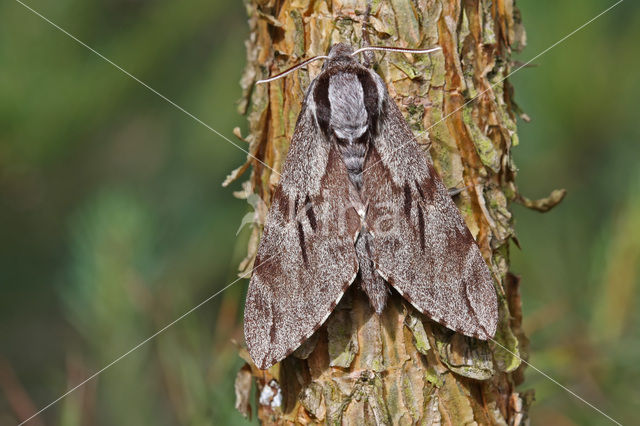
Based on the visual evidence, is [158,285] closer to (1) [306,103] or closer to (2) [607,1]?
(1) [306,103]

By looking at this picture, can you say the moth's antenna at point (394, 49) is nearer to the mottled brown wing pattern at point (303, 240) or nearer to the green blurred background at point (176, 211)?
the mottled brown wing pattern at point (303, 240)

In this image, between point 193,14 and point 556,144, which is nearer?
point 556,144

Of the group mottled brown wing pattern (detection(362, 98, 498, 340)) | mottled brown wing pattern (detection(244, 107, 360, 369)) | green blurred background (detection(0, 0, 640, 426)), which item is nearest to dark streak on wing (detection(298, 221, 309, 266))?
mottled brown wing pattern (detection(244, 107, 360, 369))

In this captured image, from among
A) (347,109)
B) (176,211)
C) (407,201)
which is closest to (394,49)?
(347,109)

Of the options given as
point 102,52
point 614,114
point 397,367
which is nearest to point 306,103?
point 397,367

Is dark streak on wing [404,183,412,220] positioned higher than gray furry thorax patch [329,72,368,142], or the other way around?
gray furry thorax patch [329,72,368,142]

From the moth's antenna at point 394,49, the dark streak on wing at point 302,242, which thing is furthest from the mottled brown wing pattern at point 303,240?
the moth's antenna at point 394,49

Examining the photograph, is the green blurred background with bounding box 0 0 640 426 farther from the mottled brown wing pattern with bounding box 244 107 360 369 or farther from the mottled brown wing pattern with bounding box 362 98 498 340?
the mottled brown wing pattern with bounding box 362 98 498 340
